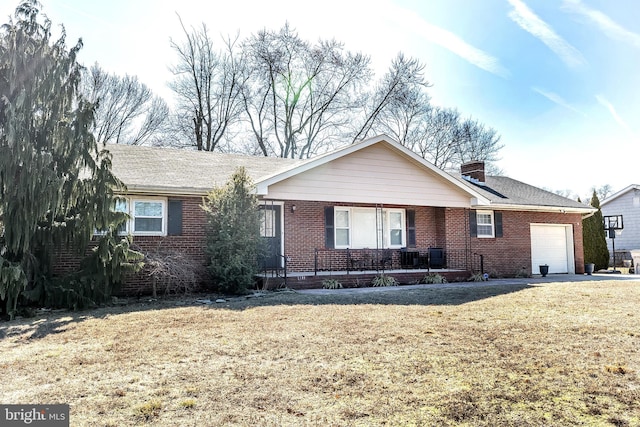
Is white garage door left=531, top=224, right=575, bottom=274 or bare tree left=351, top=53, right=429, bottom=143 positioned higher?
bare tree left=351, top=53, right=429, bottom=143

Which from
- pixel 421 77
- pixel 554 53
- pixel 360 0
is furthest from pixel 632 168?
pixel 360 0

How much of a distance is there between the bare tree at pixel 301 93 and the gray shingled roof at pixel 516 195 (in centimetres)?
1271

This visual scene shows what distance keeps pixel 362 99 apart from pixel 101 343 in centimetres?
2656

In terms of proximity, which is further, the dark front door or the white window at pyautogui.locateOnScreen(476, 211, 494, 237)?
the white window at pyautogui.locateOnScreen(476, 211, 494, 237)

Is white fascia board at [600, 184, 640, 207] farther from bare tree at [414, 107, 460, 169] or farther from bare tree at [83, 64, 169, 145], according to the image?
bare tree at [83, 64, 169, 145]

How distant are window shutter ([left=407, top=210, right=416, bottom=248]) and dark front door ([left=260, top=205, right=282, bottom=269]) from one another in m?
4.66

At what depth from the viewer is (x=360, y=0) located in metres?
11.3

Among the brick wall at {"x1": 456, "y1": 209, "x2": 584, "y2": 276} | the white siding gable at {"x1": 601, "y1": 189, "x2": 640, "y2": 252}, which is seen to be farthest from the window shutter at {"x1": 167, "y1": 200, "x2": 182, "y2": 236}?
the white siding gable at {"x1": 601, "y1": 189, "x2": 640, "y2": 252}

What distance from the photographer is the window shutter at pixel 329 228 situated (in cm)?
1416

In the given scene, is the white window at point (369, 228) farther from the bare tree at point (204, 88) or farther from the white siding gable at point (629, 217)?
the white siding gable at point (629, 217)

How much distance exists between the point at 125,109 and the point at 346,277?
21.0m

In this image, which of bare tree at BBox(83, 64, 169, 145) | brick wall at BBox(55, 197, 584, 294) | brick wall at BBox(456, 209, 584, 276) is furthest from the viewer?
bare tree at BBox(83, 64, 169, 145)

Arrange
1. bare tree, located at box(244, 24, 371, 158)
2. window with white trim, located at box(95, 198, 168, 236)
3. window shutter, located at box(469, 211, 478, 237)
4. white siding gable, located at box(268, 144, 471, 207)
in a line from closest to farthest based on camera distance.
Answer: window with white trim, located at box(95, 198, 168, 236), white siding gable, located at box(268, 144, 471, 207), window shutter, located at box(469, 211, 478, 237), bare tree, located at box(244, 24, 371, 158)

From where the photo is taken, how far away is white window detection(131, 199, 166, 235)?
11.8m
